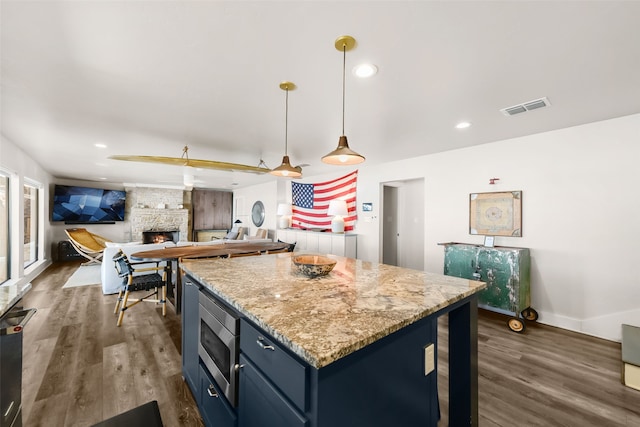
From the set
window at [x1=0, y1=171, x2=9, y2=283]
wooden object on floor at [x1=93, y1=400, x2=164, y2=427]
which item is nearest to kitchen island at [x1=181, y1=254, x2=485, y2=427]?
wooden object on floor at [x1=93, y1=400, x2=164, y2=427]

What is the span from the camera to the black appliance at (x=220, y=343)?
1218 mm

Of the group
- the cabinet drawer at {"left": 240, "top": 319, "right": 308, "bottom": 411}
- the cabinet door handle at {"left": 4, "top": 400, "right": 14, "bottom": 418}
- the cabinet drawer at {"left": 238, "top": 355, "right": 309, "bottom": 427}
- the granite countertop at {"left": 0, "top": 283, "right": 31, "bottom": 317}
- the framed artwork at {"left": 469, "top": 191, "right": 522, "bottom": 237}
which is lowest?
the cabinet door handle at {"left": 4, "top": 400, "right": 14, "bottom": 418}

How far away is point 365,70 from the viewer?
192cm

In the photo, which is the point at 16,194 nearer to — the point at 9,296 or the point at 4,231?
the point at 4,231

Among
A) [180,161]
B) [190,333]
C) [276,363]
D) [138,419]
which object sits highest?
[180,161]

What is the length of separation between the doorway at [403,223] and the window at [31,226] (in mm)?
7224

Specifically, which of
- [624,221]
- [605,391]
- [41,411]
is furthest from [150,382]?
[624,221]

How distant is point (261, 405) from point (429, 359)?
0.77 metres

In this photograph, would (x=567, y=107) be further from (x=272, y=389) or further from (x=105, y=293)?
(x=105, y=293)

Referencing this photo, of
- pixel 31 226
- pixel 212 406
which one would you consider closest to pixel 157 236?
pixel 31 226

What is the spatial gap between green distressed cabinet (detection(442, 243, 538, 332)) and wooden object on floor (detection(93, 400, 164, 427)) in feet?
11.3

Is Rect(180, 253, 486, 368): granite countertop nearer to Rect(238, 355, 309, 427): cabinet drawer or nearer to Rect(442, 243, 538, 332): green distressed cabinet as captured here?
Rect(238, 355, 309, 427): cabinet drawer

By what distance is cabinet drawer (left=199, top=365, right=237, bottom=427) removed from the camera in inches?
50.9

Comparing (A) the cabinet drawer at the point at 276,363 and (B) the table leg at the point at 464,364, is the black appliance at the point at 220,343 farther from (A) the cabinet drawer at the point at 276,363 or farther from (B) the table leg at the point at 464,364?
(B) the table leg at the point at 464,364
